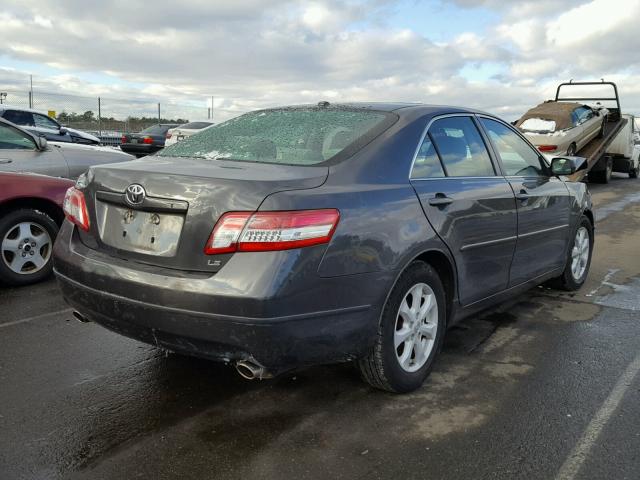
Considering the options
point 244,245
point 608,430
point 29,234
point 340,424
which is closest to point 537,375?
point 608,430

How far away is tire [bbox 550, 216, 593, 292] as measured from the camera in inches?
208

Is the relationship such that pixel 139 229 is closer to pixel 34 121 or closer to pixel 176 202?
pixel 176 202

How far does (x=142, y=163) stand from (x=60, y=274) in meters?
0.75

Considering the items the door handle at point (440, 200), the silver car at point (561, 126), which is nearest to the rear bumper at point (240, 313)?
the door handle at point (440, 200)

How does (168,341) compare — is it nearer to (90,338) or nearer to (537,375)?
(90,338)

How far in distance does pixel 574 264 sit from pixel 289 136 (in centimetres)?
326

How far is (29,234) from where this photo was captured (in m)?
5.30

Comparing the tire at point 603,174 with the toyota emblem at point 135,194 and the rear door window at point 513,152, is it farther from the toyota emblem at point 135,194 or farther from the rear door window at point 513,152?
the toyota emblem at point 135,194

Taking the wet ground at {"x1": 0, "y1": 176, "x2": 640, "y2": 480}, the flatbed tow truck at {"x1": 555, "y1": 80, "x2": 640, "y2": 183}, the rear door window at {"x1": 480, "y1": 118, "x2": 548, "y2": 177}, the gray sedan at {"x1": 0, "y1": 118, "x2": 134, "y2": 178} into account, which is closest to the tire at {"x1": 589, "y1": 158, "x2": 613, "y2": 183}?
the flatbed tow truck at {"x1": 555, "y1": 80, "x2": 640, "y2": 183}

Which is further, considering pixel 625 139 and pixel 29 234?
pixel 625 139

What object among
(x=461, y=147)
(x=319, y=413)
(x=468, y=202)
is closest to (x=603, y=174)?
(x=461, y=147)

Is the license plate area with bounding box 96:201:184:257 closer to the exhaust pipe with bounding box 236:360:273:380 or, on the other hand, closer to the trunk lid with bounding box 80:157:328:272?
the trunk lid with bounding box 80:157:328:272

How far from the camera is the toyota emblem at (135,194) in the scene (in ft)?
9.29

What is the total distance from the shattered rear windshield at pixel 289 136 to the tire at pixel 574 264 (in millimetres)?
2696
